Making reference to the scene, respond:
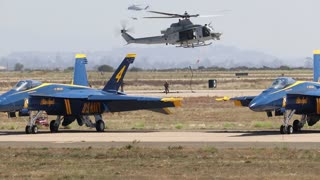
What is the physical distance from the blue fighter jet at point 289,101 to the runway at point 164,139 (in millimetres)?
901

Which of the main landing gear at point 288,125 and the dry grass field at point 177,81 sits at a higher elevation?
the dry grass field at point 177,81

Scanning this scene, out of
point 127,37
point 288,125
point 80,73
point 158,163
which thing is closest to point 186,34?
point 127,37

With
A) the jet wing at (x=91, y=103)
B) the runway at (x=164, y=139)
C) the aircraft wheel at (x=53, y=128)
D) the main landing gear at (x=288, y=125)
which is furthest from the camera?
the aircraft wheel at (x=53, y=128)

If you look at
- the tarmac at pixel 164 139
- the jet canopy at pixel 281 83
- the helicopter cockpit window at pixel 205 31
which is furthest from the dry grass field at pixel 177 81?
the tarmac at pixel 164 139

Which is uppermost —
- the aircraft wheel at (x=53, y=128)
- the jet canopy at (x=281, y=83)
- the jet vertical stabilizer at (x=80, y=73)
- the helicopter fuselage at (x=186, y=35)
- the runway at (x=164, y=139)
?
the helicopter fuselage at (x=186, y=35)

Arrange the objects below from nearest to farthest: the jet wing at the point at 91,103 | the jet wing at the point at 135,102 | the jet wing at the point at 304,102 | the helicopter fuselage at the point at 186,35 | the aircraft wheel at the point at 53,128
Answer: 1. the jet wing at the point at 304,102
2. the jet wing at the point at 135,102
3. the jet wing at the point at 91,103
4. the aircraft wheel at the point at 53,128
5. the helicopter fuselage at the point at 186,35

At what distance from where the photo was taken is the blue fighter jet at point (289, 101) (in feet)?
115

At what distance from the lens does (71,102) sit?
3975 cm

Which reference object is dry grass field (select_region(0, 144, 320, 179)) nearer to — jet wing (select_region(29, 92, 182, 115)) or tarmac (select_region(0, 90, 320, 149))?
tarmac (select_region(0, 90, 320, 149))

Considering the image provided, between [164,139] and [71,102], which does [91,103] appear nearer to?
[71,102]

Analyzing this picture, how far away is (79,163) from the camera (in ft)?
78.4

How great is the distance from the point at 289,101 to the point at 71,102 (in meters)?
10.3

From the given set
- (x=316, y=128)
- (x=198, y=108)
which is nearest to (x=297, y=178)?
(x=316, y=128)

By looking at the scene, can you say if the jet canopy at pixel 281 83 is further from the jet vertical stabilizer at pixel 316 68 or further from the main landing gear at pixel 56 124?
the main landing gear at pixel 56 124
